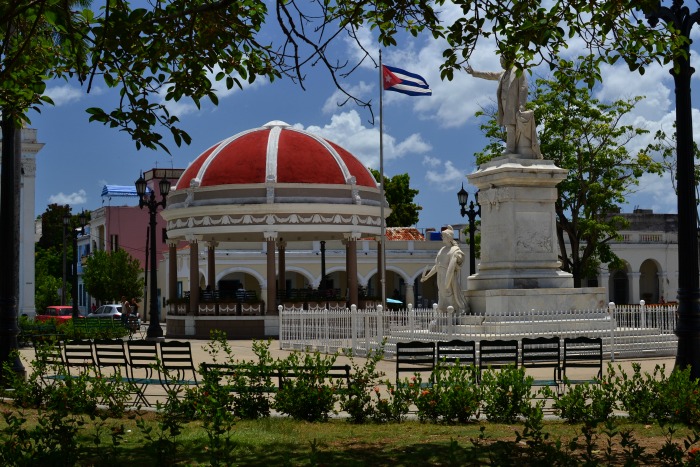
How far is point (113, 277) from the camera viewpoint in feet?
224

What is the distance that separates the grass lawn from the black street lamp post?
2.14 metres

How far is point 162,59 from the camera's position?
11633 millimetres

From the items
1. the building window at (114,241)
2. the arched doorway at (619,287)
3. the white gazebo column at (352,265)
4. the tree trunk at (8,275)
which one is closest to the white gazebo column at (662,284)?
the arched doorway at (619,287)

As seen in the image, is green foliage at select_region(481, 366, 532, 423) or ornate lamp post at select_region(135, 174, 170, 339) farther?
ornate lamp post at select_region(135, 174, 170, 339)

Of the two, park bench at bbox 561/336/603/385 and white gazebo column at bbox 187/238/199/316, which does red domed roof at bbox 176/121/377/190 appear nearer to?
white gazebo column at bbox 187/238/199/316

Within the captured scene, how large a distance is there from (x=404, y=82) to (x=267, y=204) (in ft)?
24.3

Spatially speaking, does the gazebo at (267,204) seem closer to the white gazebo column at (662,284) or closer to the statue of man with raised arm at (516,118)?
the statue of man with raised arm at (516,118)

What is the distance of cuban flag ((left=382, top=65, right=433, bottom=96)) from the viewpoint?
34781 millimetres

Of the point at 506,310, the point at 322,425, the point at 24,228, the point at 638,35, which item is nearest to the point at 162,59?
the point at 322,425

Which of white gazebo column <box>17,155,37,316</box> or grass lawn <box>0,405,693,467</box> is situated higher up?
white gazebo column <box>17,155,37,316</box>

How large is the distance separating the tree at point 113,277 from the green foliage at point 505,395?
58604 mm

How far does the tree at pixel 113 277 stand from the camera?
6831 centimetres

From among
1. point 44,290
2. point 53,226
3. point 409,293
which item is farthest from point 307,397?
point 53,226

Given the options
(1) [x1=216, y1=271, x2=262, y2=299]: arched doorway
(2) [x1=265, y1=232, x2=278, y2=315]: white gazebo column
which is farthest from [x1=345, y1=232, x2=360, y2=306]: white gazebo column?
(1) [x1=216, y1=271, x2=262, y2=299]: arched doorway
